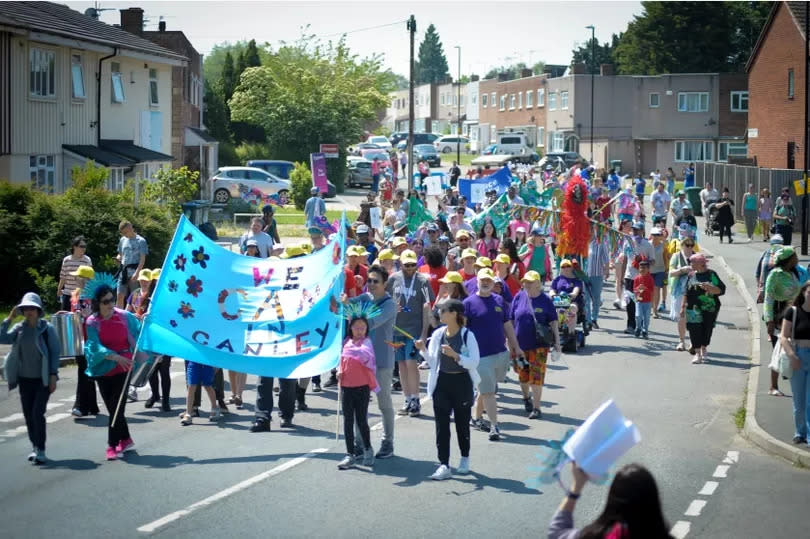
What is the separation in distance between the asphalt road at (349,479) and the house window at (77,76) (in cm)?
1853

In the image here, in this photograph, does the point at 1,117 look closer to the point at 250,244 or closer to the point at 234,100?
the point at 250,244

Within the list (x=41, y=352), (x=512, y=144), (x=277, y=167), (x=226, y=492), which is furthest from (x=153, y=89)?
(x=512, y=144)

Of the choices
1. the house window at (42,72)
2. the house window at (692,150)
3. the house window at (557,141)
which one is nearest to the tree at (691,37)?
the house window at (557,141)

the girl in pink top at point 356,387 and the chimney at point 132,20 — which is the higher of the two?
the chimney at point 132,20

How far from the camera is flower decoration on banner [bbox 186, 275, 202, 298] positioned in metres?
12.1

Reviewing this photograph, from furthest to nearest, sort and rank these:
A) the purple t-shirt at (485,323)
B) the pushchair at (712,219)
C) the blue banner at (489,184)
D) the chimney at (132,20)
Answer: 1. the chimney at (132,20)
2. the pushchair at (712,219)
3. the blue banner at (489,184)
4. the purple t-shirt at (485,323)

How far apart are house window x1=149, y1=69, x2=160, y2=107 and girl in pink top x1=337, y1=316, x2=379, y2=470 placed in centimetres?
2953

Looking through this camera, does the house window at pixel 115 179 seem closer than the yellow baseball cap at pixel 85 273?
No

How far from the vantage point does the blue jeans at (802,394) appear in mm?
12172

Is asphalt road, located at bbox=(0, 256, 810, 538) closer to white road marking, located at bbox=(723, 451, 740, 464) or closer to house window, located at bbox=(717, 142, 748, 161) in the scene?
white road marking, located at bbox=(723, 451, 740, 464)

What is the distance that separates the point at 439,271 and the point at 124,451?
5.46 m

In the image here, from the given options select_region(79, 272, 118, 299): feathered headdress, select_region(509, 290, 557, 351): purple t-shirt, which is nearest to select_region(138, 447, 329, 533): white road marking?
select_region(79, 272, 118, 299): feathered headdress

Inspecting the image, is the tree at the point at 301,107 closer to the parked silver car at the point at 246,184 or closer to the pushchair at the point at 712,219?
the parked silver car at the point at 246,184

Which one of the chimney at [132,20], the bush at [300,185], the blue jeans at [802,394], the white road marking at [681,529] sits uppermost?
the chimney at [132,20]
